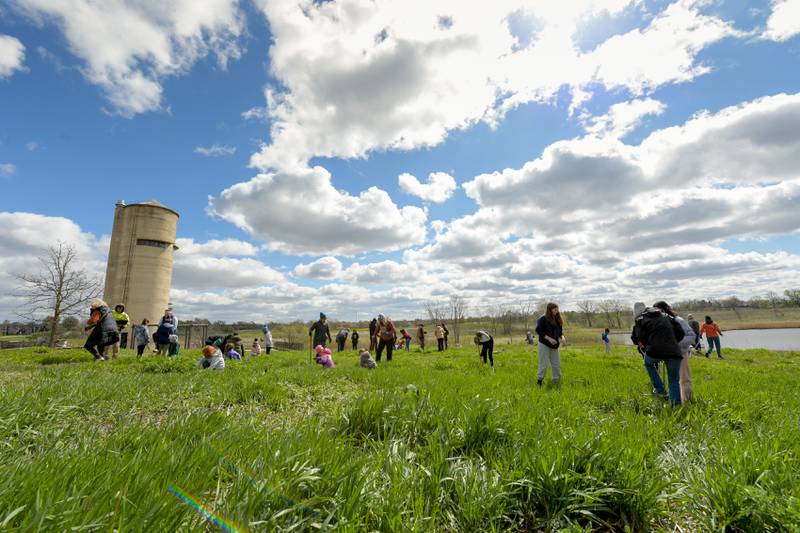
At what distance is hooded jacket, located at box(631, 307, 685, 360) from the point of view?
229 inches

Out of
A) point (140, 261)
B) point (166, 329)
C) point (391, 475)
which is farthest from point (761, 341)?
point (140, 261)

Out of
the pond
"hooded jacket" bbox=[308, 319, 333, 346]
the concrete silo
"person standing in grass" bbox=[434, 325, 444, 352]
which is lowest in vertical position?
the pond

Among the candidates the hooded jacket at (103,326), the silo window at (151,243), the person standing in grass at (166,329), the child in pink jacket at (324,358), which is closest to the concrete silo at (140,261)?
the silo window at (151,243)

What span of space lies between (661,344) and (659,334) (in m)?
0.18

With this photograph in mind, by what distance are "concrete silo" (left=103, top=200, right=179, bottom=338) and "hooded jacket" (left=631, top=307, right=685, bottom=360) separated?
125 ft

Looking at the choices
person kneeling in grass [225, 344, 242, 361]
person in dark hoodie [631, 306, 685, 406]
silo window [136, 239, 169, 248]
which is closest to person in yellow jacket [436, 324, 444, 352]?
person kneeling in grass [225, 344, 242, 361]

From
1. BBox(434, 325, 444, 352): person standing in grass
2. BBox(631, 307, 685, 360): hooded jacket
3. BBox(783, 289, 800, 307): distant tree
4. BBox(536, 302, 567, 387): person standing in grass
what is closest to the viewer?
BBox(631, 307, 685, 360): hooded jacket

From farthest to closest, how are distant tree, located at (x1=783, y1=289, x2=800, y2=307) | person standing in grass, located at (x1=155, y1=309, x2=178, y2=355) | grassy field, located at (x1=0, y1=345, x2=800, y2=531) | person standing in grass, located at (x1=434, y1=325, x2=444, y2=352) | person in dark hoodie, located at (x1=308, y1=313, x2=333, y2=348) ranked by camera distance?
distant tree, located at (x1=783, y1=289, x2=800, y2=307) → person standing in grass, located at (x1=434, y1=325, x2=444, y2=352) → person in dark hoodie, located at (x1=308, y1=313, x2=333, y2=348) → person standing in grass, located at (x1=155, y1=309, x2=178, y2=355) → grassy field, located at (x1=0, y1=345, x2=800, y2=531)

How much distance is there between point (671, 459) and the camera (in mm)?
2719

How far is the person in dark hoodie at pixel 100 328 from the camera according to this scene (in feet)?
34.1

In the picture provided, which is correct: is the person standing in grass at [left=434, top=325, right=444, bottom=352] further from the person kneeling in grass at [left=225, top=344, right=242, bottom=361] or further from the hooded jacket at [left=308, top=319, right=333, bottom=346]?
the person kneeling in grass at [left=225, top=344, right=242, bottom=361]

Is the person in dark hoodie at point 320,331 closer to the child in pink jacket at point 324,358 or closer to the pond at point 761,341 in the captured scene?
the child in pink jacket at point 324,358

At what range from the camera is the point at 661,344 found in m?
5.90

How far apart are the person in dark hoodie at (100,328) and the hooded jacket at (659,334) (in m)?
14.3
